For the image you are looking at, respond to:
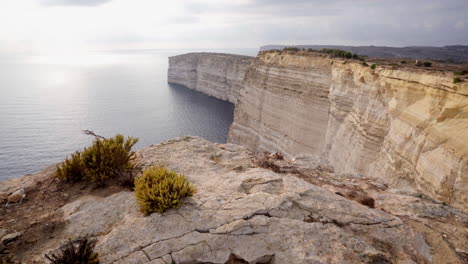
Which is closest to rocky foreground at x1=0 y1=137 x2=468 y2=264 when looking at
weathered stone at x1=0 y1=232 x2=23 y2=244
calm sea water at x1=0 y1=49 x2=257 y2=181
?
weathered stone at x1=0 y1=232 x2=23 y2=244

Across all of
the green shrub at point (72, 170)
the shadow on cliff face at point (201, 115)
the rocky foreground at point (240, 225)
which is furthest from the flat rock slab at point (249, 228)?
the shadow on cliff face at point (201, 115)

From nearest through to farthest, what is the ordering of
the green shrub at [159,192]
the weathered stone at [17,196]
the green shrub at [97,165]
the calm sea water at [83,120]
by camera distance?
the green shrub at [159,192] → the weathered stone at [17,196] → the green shrub at [97,165] → the calm sea water at [83,120]

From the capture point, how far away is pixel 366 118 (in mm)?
16078

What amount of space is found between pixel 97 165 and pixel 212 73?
78272 millimetres

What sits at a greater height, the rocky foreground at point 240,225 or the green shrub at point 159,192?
the green shrub at point 159,192

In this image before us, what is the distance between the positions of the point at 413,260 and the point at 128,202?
6.15 m

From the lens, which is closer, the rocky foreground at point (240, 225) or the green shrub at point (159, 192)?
the rocky foreground at point (240, 225)

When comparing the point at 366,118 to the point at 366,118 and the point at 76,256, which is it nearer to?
the point at 366,118

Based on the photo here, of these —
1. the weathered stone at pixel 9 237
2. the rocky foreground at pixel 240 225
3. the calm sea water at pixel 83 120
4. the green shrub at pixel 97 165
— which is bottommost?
the calm sea water at pixel 83 120

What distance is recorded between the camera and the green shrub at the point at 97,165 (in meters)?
6.92

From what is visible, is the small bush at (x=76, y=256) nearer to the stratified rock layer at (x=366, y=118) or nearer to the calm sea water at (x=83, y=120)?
the stratified rock layer at (x=366, y=118)

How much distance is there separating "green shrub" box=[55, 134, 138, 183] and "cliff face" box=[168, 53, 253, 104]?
64.9 m

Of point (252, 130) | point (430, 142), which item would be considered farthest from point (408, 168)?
point (252, 130)

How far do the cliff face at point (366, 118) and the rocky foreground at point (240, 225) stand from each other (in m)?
4.20
